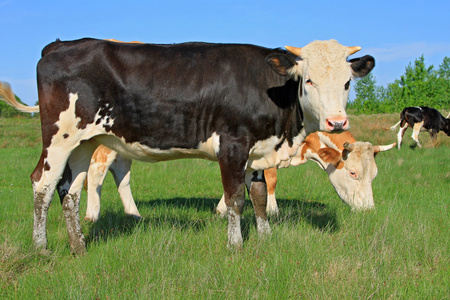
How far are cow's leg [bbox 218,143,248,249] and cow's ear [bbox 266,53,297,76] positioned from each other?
3.11 ft

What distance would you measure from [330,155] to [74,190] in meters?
4.46

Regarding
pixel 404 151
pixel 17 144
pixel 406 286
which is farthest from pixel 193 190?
pixel 17 144

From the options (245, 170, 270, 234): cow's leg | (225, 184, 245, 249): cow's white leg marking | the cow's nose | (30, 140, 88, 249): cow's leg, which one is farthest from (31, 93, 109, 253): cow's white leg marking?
the cow's nose

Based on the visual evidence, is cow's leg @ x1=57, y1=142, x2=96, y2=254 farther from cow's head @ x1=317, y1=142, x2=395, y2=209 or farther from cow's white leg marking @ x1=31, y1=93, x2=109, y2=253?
cow's head @ x1=317, y1=142, x2=395, y2=209

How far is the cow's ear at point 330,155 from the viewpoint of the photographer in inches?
305

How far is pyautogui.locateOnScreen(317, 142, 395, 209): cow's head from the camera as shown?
7395 mm

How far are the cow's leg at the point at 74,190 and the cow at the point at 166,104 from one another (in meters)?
0.02

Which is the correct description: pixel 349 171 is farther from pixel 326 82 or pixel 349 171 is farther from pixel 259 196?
pixel 326 82

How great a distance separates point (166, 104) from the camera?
4973 millimetres

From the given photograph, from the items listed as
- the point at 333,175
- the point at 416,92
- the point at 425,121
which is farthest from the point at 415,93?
the point at 333,175

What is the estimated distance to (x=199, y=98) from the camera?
500 cm

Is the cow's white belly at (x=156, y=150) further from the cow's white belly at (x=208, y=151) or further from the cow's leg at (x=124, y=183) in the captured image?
the cow's leg at (x=124, y=183)

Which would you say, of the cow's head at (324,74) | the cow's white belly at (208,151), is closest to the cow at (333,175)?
the cow's white belly at (208,151)

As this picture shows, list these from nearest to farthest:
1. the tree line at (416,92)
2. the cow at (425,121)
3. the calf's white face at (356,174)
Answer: the calf's white face at (356,174) < the cow at (425,121) < the tree line at (416,92)
